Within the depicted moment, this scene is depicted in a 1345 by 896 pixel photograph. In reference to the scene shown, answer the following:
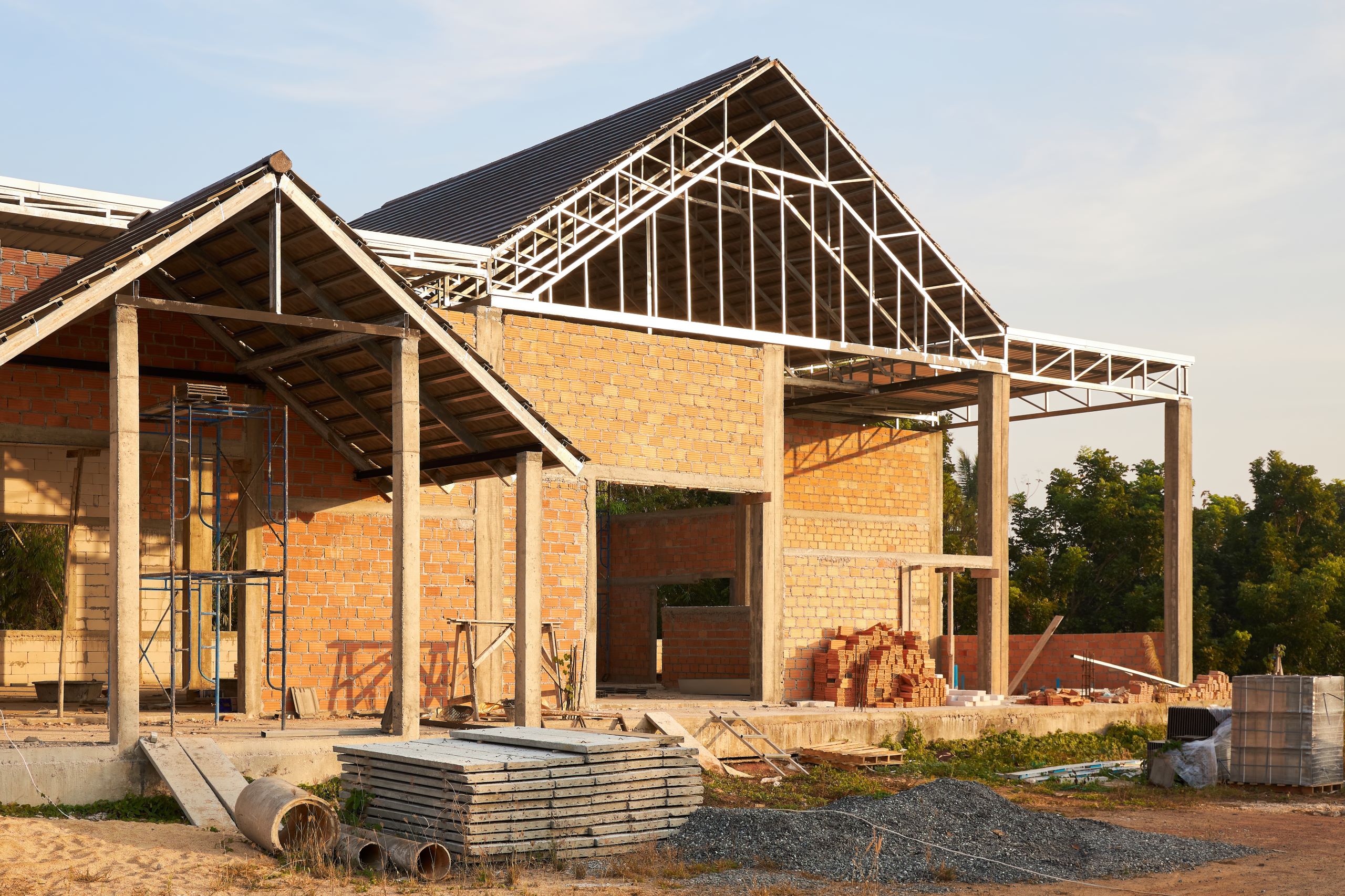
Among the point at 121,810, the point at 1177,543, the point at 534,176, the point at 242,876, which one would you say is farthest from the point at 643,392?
the point at 1177,543

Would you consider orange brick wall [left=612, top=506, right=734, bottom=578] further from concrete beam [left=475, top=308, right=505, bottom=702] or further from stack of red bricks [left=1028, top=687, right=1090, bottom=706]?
concrete beam [left=475, top=308, right=505, bottom=702]

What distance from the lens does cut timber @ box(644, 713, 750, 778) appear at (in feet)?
57.9

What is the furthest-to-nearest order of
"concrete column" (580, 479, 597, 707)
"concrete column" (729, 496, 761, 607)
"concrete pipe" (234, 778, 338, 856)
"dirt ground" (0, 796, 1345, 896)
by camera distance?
"concrete column" (729, 496, 761, 607), "concrete column" (580, 479, 597, 707), "concrete pipe" (234, 778, 338, 856), "dirt ground" (0, 796, 1345, 896)

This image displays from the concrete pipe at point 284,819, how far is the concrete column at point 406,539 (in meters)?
2.74

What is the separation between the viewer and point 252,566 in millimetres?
17750

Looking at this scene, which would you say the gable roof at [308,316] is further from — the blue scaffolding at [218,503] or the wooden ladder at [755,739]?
the wooden ladder at [755,739]

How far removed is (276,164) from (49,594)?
24.5 metres

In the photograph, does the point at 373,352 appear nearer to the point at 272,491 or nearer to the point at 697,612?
the point at 272,491

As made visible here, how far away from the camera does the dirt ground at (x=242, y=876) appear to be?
34.1 ft

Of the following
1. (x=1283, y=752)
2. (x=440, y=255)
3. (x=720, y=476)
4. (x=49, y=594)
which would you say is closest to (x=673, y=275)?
(x=720, y=476)

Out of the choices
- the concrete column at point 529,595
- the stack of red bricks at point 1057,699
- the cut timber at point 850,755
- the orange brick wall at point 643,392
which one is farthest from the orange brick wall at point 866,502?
the concrete column at point 529,595

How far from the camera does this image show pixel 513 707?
1753cm

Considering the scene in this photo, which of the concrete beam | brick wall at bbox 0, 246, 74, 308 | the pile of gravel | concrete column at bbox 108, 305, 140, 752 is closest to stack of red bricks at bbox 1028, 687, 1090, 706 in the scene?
the concrete beam

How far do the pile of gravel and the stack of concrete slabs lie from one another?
1.42ft
